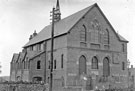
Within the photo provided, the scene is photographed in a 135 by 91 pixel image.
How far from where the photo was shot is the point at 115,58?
4638 centimetres

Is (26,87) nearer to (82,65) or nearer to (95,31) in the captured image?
(82,65)

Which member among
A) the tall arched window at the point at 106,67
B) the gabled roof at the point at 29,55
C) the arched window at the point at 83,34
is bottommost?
the tall arched window at the point at 106,67

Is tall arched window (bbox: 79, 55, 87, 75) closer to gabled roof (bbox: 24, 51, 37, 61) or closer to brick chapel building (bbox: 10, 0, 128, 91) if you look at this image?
brick chapel building (bbox: 10, 0, 128, 91)

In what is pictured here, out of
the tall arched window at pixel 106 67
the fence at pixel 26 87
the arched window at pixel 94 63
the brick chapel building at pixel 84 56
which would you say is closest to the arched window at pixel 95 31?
the brick chapel building at pixel 84 56

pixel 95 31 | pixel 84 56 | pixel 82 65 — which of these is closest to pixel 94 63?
pixel 84 56

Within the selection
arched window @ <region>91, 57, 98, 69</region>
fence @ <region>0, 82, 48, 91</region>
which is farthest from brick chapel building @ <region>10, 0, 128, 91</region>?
fence @ <region>0, 82, 48, 91</region>

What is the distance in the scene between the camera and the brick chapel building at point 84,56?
134 feet

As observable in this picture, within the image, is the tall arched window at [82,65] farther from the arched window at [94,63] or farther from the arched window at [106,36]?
the arched window at [106,36]

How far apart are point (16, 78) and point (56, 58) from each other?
16.3m

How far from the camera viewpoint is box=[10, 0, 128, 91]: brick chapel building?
4078 centimetres

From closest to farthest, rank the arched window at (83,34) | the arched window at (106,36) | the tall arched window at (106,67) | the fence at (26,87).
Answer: the fence at (26,87), the arched window at (83,34), the tall arched window at (106,67), the arched window at (106,36)

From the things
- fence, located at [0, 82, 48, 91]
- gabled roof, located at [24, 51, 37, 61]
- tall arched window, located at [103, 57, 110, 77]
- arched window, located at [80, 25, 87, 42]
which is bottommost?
fence, located at [0, 82, 48, 91]

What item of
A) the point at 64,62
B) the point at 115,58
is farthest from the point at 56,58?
the point at 115,58

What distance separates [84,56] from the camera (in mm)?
42188
